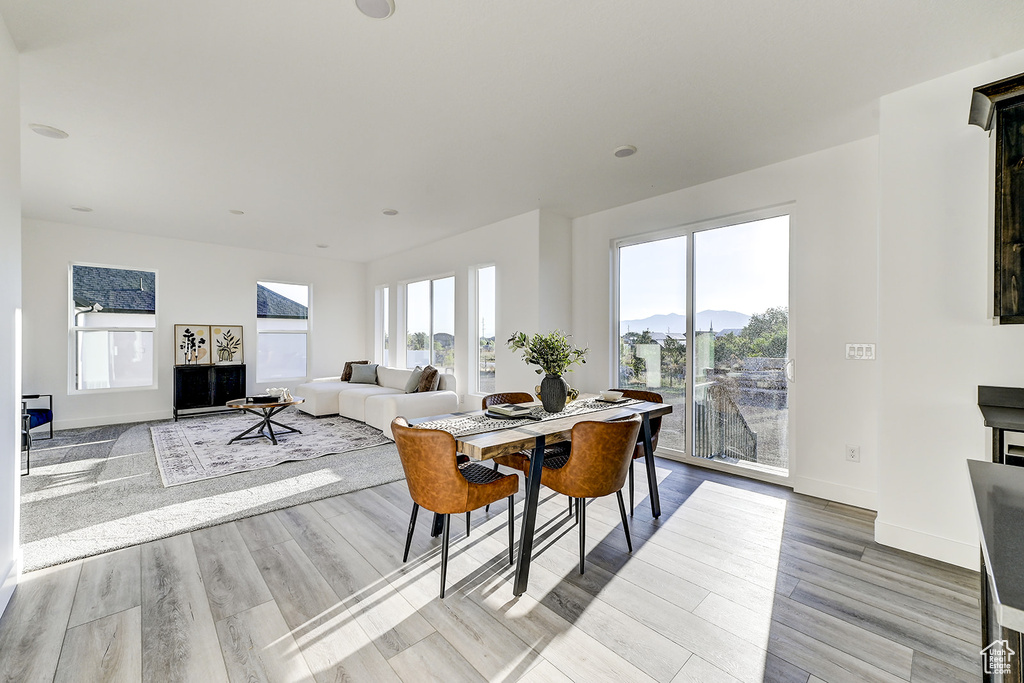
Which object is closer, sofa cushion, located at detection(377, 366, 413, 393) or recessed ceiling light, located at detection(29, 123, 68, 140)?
recessed ceiling light, located at detection(29, 123, 68, 140)

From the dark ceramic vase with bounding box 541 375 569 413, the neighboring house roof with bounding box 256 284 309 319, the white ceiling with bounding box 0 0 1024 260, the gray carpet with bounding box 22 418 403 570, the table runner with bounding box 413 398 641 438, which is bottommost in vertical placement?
the gray carpet with bounding box 22 418 403 570

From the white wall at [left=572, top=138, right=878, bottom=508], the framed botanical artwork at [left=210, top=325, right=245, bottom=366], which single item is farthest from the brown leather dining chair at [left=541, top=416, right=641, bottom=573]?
the framed botanical artwork at [left=210, top=325, right=245, bottom=366]

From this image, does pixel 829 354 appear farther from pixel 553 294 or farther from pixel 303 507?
pixel 303 507

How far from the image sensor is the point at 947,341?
238 cm

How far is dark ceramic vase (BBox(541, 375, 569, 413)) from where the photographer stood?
9.29 ft

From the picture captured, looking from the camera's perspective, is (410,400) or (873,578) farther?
(410,400)

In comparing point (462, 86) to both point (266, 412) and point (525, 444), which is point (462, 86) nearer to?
point (525, 444)

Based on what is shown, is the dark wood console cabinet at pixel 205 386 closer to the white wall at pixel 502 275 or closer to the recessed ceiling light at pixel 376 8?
the white wall at pixel 502 275

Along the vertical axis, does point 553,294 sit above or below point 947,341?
above

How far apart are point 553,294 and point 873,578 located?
3.57 meters

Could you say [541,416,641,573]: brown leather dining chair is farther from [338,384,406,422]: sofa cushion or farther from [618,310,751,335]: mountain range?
[338,384,406,422]: sofa cushion

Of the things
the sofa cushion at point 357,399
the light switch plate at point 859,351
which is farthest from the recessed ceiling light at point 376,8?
the sofa cushion at point 357,399

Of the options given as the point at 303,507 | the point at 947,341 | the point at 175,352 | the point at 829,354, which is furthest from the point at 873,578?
the point at 175,352

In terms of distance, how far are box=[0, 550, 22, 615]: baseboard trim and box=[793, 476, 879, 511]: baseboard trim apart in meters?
4.80
